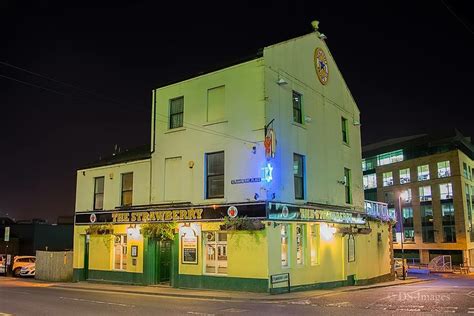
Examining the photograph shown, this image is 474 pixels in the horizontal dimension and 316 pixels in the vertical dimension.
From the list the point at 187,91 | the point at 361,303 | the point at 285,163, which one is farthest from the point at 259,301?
the point at 187,91

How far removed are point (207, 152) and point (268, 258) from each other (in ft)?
19.5

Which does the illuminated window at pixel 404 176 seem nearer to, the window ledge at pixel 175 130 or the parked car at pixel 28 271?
the parked car at pixel 28 271

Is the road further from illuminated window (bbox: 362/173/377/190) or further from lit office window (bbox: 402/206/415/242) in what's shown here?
illuminated window (bbox: 362/173/377/190)

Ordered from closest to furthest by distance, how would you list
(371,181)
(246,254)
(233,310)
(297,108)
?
(233,310)
(246,254)
(297,108)
(371,181)

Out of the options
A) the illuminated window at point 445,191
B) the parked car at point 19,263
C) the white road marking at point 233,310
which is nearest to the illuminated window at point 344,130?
the white road marking at point 233,310

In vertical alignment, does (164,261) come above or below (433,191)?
below

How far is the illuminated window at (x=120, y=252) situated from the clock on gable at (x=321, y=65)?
13.9 meters

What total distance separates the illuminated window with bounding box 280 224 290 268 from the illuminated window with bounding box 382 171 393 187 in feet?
203

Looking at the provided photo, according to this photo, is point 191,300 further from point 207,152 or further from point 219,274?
point 207,152

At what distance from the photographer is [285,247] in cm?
2127

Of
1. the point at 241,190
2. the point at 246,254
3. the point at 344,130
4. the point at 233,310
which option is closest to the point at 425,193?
the point at 344,130

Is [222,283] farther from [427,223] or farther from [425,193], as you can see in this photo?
[427,223]

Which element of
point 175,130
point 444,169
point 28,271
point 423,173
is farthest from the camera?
point 423,173

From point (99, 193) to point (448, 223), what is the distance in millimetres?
58372
